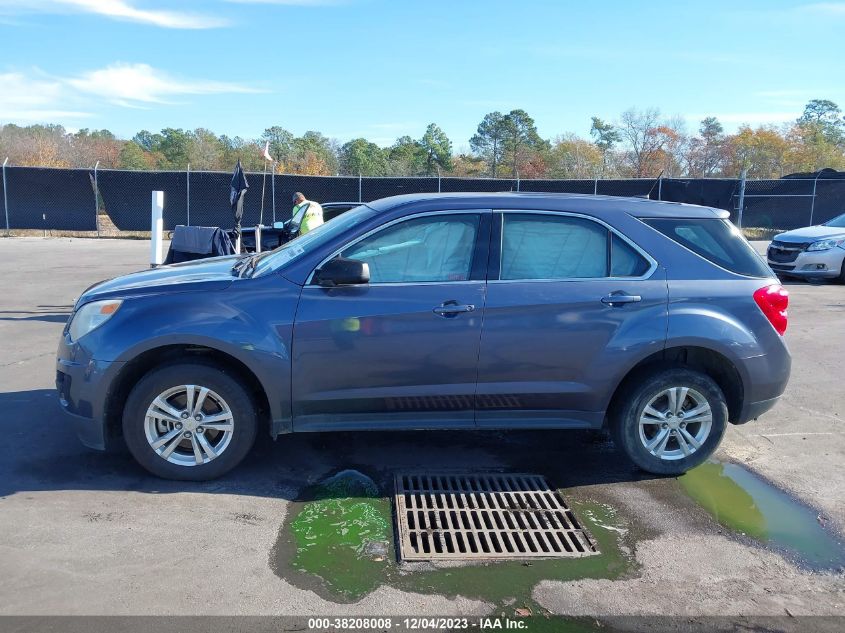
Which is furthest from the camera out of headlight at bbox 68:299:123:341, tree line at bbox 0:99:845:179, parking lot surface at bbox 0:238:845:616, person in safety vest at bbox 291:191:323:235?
tree line at bbox 0:99:845:179

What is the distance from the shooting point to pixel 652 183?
24594 mm

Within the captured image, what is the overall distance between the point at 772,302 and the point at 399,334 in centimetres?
251

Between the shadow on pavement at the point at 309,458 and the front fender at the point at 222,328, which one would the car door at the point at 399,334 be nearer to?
the front fender at the point at 222,328

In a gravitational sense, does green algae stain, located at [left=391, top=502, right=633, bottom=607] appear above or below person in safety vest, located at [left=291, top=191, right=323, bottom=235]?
below

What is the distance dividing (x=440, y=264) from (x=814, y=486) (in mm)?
2910

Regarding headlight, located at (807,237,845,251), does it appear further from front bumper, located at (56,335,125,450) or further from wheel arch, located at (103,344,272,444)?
front bumper, located at (56,335,125,450)

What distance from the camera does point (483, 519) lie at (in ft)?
13.7

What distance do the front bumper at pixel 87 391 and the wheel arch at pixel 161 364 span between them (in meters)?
0.06

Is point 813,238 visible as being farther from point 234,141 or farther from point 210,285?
point 234,141

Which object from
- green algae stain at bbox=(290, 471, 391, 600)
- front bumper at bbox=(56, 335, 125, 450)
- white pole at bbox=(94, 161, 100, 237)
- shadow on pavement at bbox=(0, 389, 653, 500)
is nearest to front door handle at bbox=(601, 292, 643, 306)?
shadow on pavement at bbox=(0, 389, 653, 500)

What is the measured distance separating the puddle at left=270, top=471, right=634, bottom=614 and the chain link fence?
2036 centimetres

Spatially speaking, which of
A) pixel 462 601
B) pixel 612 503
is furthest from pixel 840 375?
pixel 462 601

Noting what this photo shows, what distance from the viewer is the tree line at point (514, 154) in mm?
53781

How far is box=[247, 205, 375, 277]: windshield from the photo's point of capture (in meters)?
4.69
